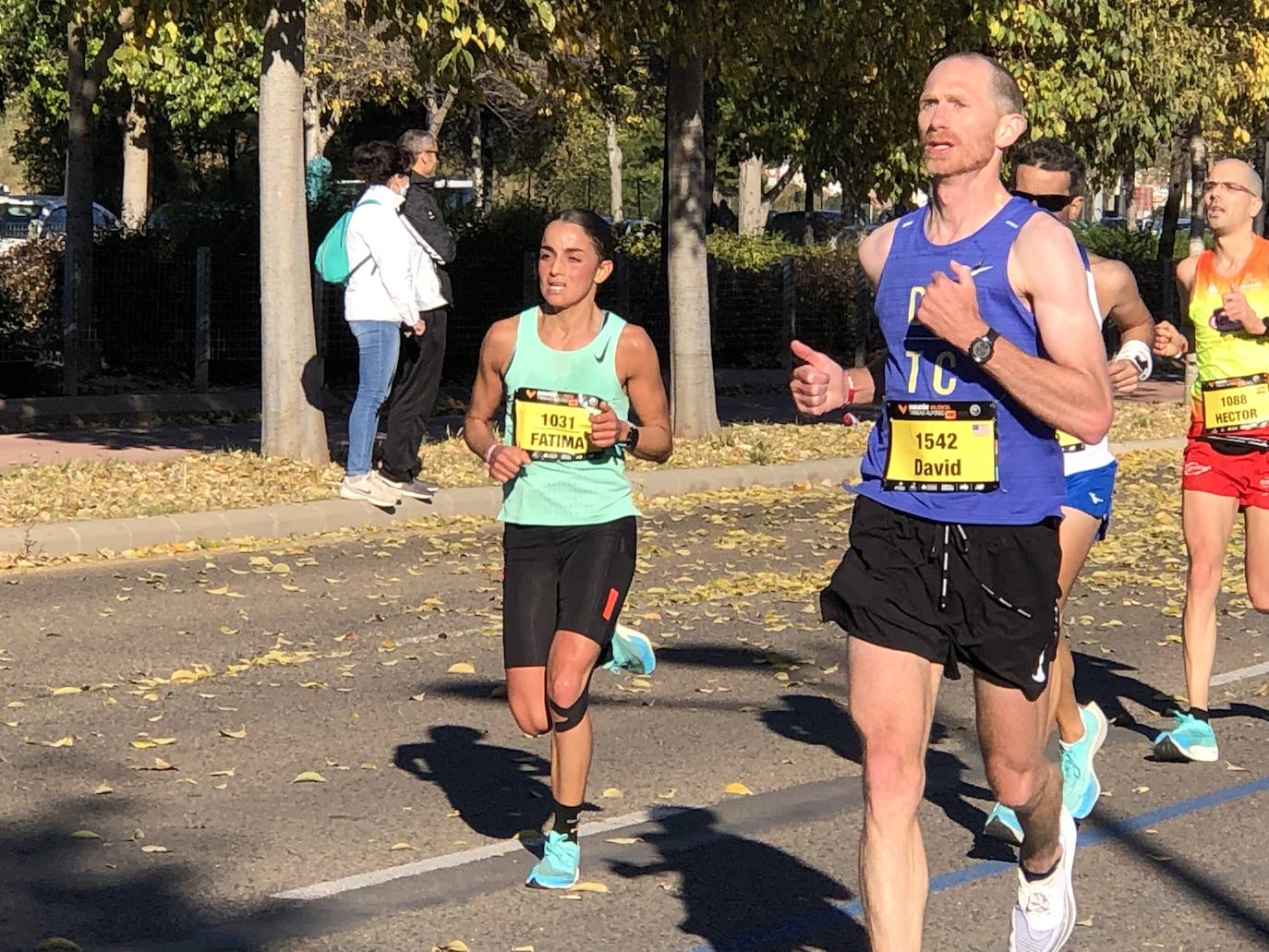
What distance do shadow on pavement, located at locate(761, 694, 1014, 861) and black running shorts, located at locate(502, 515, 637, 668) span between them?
83 centimetres

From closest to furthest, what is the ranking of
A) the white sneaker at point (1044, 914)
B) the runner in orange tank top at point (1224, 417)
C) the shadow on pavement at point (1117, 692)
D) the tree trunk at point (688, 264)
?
1. the white sneaker at point (1044, 914)
2. the runner in orange tank top at point (1224, 417)
3. the shadow on pavement at point (1117, 692)
4. the tree trunk at point (688, 264)

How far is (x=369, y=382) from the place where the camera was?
13.8 meters

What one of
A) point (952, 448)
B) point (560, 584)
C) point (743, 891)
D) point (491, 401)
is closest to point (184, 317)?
point (491, 401)

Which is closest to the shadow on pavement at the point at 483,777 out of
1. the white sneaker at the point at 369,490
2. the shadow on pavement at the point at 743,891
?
the shadow on pavement at the point at 743,891

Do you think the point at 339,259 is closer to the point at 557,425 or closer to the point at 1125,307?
the point at 557,425

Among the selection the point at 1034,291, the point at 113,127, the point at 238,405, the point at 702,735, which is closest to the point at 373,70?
the point at 113,127

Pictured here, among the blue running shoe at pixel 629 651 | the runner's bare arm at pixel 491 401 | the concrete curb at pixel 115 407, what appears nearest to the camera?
the runner's bare arm at pixel 491 401

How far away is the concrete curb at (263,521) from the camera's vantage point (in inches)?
475

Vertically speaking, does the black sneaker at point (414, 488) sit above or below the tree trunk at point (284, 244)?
below

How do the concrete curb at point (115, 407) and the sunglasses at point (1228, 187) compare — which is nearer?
the sunglasses at point (1228, 187)

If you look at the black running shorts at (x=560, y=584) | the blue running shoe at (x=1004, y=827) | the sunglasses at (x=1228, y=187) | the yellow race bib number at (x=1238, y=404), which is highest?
the sunglasses at (x=1228, y=187)

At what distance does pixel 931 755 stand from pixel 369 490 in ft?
21.7

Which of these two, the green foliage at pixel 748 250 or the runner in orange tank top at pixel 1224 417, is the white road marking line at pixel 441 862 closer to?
the runner in orange tank top at pixel 1224 417

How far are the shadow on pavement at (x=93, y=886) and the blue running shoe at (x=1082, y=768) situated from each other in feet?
8.34
